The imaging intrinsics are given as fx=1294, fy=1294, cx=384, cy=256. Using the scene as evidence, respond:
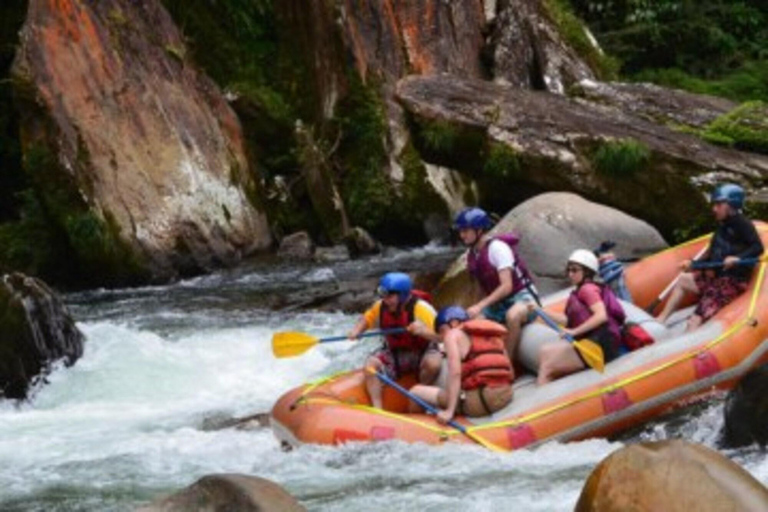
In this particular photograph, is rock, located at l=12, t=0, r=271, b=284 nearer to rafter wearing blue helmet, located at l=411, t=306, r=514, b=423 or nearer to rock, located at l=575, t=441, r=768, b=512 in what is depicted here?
rafter wearing blue helmet, located at l=411, t=306, r=514, b=423

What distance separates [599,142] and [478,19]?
6239mm

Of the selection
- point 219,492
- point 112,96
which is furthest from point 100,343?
point 219,492

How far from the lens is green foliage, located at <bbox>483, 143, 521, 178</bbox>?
12711 mm

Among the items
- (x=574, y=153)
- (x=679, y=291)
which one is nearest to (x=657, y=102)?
(x=574, y=153)

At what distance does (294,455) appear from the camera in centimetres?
761

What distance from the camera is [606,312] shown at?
8.02m

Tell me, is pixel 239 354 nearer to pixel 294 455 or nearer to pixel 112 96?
pixel 294 455

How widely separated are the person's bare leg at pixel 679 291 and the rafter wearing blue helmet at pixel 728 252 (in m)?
0.20

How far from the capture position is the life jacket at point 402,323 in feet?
26.3

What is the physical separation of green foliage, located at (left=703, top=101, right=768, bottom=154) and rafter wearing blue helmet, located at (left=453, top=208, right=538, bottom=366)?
495cm

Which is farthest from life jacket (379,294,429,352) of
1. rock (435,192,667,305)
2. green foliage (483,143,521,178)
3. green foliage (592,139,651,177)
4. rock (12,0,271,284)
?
rock (12,0,271,284)

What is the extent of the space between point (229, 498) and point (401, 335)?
359 cm

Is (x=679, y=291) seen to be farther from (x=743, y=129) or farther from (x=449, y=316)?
(x=743, y=129)

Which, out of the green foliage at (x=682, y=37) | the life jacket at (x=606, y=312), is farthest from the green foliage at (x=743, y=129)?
the green foliage at (x=682, y=37)
